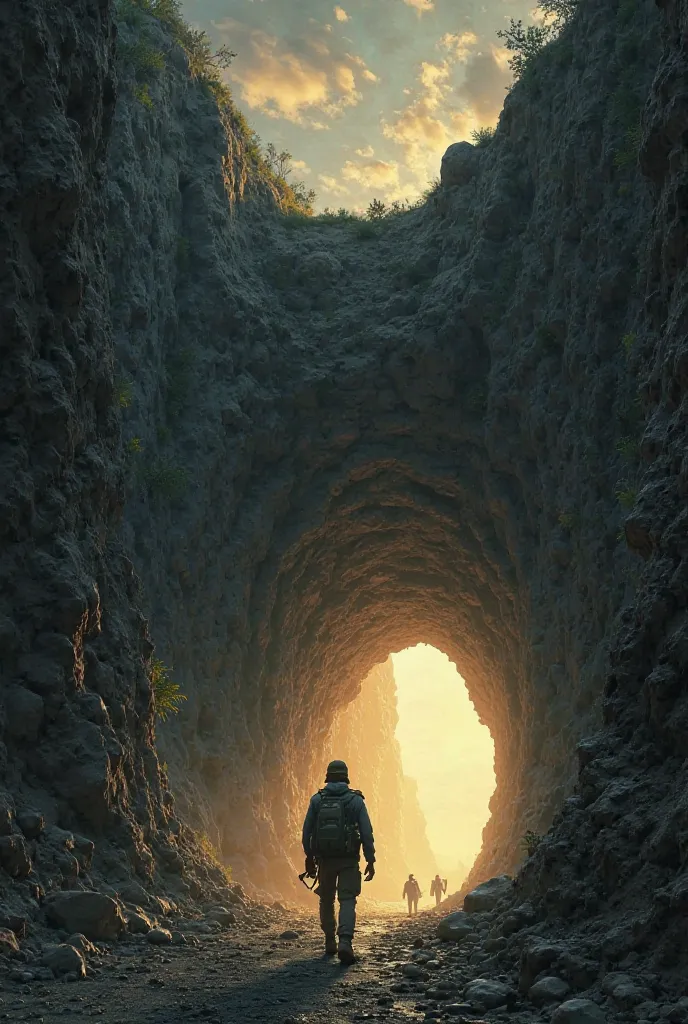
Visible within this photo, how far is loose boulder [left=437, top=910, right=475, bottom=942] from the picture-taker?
8664 millimetres

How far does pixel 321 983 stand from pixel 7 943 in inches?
79.1

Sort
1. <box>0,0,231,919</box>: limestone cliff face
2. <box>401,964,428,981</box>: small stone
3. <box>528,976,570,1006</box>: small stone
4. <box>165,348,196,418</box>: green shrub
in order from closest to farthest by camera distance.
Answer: <box>528,976,570,1006</box>: small stone → <box>401,964,428,981</box>: small stone → <box>0,0,231,919</box>: limestone cliff face → <box>165,348,196,418</box>: green shrub

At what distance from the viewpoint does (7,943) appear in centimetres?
588

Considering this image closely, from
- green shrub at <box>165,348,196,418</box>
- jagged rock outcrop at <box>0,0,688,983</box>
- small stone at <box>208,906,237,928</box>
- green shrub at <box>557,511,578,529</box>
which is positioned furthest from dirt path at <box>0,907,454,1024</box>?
green shrub at <box>165,348,196,418</box>

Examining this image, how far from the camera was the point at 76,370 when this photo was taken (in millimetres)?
9109

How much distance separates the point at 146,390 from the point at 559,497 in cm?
669

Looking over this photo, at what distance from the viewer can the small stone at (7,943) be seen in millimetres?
5828

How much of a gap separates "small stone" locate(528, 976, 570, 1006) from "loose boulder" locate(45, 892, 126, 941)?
3.45m

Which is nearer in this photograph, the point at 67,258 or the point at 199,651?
the point at 67,258

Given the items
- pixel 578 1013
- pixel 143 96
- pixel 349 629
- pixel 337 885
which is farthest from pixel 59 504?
pixel 349 629

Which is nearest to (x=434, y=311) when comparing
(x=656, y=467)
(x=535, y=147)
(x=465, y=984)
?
(x=535, y=147)

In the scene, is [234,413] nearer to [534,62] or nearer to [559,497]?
[559,497]

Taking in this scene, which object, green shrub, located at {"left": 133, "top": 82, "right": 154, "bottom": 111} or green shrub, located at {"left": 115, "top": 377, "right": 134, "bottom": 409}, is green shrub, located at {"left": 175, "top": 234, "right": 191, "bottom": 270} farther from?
green shrub, located at {"left": 115, "top": 377, "right": 134, "bottom": 409}

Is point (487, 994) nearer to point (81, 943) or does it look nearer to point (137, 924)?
point (81, 943)
